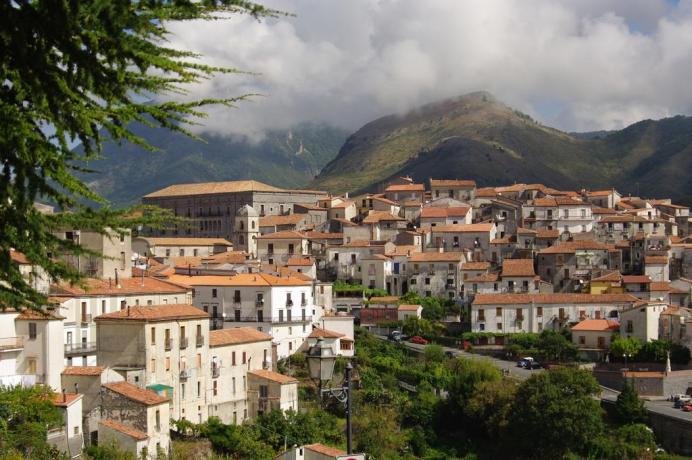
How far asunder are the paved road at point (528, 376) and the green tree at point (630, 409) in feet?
3.69

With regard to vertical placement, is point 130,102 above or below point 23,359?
above

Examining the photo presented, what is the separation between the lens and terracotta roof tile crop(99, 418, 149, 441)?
1505 inches

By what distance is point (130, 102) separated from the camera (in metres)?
7.34

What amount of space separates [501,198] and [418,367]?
129 feet

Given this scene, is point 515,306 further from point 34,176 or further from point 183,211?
point 34,176

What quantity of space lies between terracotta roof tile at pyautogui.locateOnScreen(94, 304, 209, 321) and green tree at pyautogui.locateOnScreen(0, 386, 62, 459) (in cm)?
735

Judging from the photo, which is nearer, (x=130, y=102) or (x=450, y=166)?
(x=130, y=102)

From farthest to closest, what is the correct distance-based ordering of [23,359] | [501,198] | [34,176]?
[501,198] < [23,359] < [34,176]

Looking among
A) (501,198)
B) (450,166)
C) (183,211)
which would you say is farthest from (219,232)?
(450,166)

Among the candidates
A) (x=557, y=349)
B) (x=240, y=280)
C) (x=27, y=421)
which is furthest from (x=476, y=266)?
(x=27, y=421)

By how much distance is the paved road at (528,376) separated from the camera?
177ft

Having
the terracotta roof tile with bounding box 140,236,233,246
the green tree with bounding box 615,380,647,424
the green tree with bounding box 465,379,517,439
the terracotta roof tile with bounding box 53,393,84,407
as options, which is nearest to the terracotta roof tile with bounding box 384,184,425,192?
the terracotta roof tile with bounding box 140,236,233,246

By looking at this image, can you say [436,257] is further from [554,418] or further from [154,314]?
[154,314]

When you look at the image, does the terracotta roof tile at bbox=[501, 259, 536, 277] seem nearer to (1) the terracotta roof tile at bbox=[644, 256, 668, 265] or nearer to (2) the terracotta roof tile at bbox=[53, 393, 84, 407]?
(1) the terracotta roof tile at bbox=[644, 256, 668, 265]
